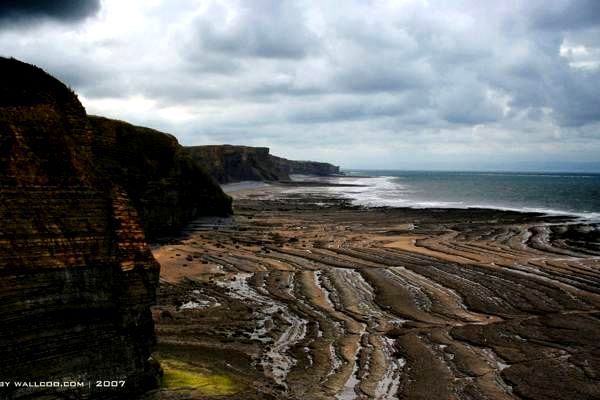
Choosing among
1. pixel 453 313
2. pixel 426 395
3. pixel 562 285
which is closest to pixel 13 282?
pixel 426 395

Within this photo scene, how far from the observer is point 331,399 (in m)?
13.1

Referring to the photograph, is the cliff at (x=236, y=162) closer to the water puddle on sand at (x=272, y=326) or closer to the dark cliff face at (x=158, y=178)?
the dark cliff face at (x=158, y=178)

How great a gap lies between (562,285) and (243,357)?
18.9m

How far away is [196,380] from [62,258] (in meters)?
4.75

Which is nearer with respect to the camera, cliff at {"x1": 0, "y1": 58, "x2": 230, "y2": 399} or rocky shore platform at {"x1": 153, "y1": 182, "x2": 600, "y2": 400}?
cliff at {"x1": 0, "y1": 58, "x2": 230, "y2": 399}

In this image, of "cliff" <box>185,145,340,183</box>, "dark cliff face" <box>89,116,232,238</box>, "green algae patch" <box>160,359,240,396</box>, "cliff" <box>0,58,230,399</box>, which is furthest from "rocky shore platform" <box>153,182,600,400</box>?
"cliff" <box>185,145,340,183</box>

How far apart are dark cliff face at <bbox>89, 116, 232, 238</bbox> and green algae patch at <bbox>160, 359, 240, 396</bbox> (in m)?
21.9

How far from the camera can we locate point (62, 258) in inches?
403

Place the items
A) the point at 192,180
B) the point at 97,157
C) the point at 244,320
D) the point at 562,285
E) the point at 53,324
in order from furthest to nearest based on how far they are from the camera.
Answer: the point at 192,180
the point at 562,285
the point at 244,320
the point at 97,157
the point at 53,324

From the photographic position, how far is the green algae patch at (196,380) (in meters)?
12.0

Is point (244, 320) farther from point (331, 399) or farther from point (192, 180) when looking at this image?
point (192, 180)

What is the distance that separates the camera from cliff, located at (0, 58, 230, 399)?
9594mm

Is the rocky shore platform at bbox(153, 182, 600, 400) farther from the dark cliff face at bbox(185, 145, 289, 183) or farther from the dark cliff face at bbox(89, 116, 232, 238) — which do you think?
the dark cliff face at bbox(185, 145, 289, 183)

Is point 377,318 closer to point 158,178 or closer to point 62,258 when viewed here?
point 62,258
